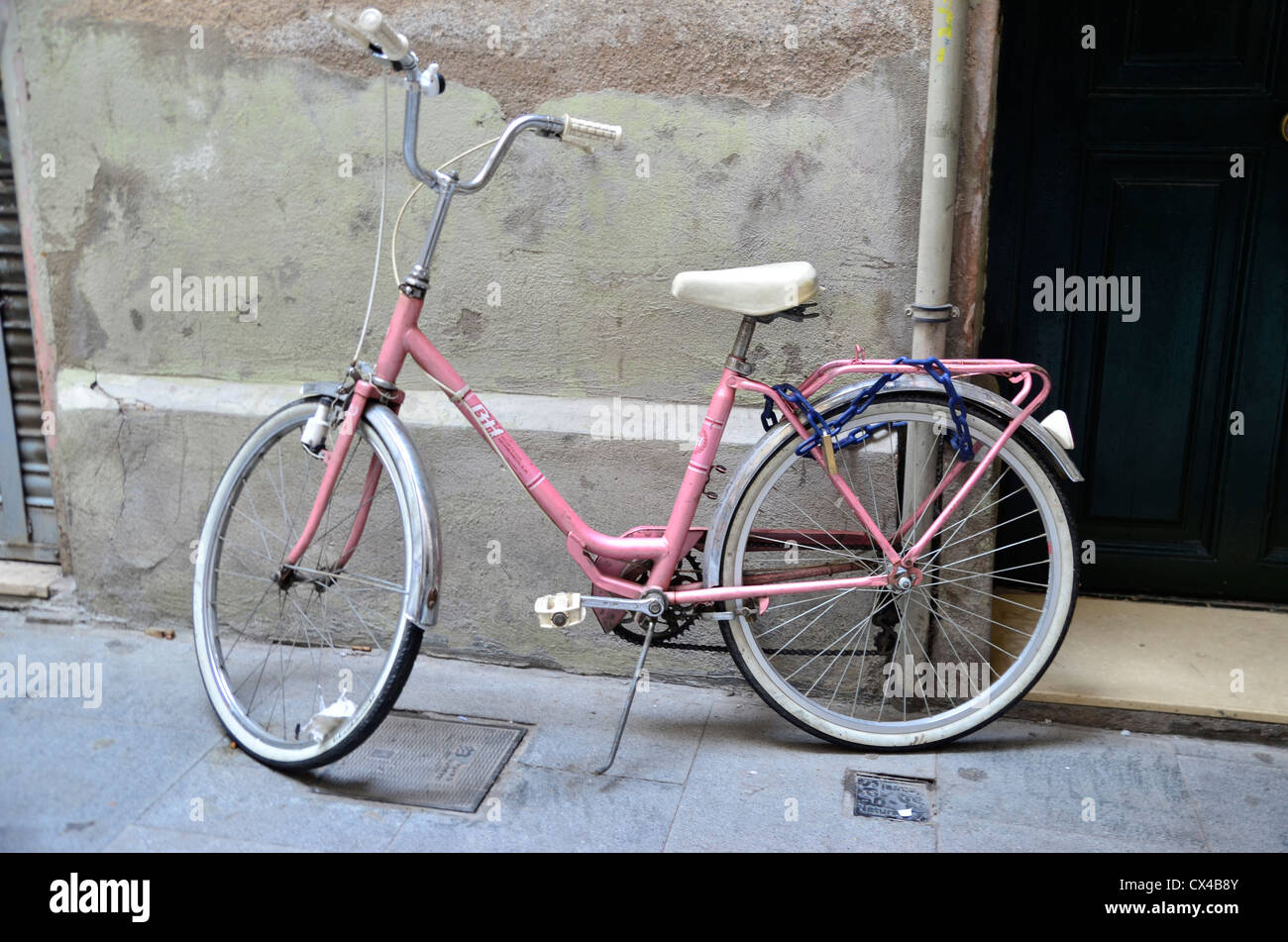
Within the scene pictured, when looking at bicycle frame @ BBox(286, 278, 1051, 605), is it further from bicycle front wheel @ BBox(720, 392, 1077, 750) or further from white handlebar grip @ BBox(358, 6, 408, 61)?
white handlebar grip @ BBox(358, 6, 408, 61)

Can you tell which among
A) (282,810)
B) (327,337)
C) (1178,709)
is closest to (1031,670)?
(1178,709)

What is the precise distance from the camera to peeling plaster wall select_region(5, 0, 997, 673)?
3166 mm

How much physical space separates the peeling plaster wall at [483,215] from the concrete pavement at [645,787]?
0.37m

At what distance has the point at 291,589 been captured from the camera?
3.43m

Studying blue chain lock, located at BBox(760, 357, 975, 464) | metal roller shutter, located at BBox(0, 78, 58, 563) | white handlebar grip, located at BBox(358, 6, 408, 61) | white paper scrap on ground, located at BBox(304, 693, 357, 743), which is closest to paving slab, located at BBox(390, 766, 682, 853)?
white paper scrap on ground, located at BBox(304, 693, 357, 743)

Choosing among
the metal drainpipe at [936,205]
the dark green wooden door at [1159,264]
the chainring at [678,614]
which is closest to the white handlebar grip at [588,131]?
the metal drainpipe at [936,205]

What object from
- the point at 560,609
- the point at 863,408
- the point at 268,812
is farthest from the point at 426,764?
the point at 863,408

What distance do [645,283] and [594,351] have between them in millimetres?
260

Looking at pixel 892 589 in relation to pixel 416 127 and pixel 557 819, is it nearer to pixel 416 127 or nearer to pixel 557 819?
pixel 557 819

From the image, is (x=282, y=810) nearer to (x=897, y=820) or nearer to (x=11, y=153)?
(x=897, y=820)

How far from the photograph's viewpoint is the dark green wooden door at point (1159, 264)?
3516 millimetres

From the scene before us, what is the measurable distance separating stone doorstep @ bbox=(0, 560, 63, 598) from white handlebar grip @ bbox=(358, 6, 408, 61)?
2.44 metres

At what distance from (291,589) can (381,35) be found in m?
1.68

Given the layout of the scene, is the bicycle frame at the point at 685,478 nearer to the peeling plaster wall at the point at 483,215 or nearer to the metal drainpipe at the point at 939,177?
the metal drainpipe at the point at 939,177
